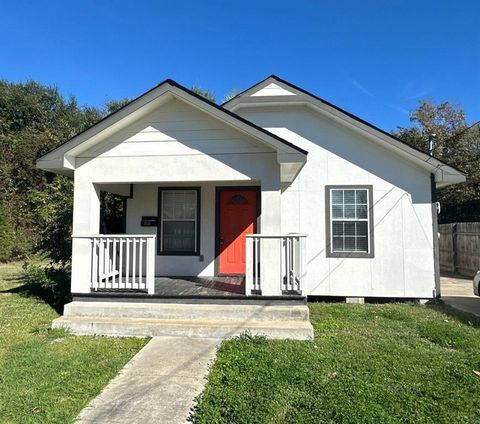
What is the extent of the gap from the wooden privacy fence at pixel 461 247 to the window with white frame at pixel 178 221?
10.5 metres

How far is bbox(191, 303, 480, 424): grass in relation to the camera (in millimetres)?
3451

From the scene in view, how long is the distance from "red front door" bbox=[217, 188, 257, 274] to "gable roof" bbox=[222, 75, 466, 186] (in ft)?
7.48

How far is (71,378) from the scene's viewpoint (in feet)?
14.0

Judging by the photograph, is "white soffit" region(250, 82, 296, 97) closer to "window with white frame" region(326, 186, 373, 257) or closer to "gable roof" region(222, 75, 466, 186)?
"gable roof" region(222, 75, 466, 186)

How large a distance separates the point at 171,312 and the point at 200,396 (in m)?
2.68

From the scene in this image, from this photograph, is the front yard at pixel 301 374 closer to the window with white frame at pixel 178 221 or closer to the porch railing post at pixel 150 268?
the porch railing post at pixel 150 268

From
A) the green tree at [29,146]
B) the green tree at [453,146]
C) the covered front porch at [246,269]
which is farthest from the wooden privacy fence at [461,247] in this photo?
the green tree at [29,146]

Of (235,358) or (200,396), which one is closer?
(200,396)

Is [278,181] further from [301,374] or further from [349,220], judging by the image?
[301,374]

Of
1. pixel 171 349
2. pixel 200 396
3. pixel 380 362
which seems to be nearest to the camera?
pixel 200 396

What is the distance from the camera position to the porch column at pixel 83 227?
688 centimetres

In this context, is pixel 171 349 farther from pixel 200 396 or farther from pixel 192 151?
pixel 192 151

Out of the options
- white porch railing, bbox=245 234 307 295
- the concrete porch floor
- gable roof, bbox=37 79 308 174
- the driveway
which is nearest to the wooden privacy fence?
the driveway

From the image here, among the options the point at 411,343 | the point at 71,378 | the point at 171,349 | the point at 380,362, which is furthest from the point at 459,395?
the point at 71,378
